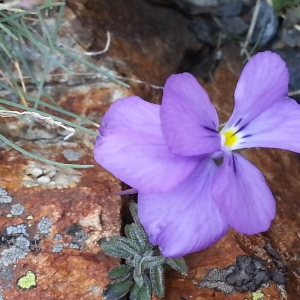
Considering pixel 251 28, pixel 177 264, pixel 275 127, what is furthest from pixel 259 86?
pixel 251 28

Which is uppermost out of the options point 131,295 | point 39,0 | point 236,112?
point 236,112

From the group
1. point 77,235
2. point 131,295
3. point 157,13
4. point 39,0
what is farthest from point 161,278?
point 157,13

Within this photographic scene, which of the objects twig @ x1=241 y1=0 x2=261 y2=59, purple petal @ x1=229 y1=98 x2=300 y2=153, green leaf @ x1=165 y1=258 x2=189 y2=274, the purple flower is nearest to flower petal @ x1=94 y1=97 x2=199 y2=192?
the purple flower

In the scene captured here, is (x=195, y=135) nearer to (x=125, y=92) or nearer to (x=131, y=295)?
(x=131, y=295)

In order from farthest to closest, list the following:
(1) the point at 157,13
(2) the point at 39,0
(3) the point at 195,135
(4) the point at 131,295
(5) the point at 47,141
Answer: (1) the point at 157,13, (2) the point at 39,0, (5) the point at 47,141, (4) the point at 131,295, (3) the point at 195,135

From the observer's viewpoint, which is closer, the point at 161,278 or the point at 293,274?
the point at 161,278
